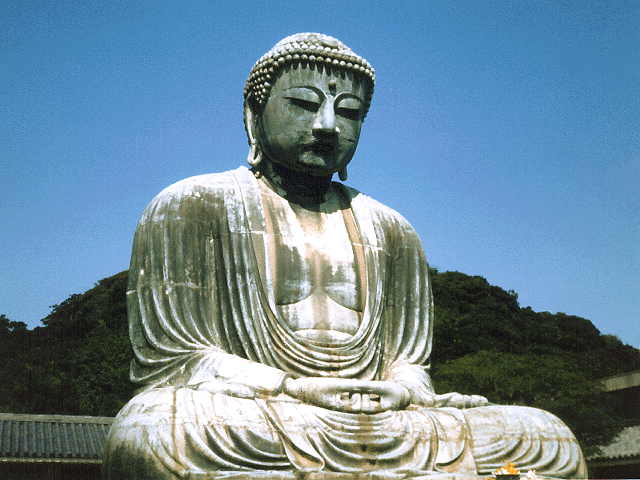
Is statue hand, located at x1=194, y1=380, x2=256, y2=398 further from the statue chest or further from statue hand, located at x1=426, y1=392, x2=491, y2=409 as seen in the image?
statue hand, located at x1=426, y1=392, x2=491, y2=409

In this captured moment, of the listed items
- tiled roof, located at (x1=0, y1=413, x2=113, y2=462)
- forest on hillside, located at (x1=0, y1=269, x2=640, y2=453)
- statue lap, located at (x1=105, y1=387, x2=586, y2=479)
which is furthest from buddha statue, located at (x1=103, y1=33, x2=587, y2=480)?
forest on hillside, located at (x1=0, y1=269, x2=640, y2=453)

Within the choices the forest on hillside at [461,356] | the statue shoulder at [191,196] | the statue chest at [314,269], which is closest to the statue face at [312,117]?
the statue chest at [314,269]

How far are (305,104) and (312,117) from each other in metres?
0.15

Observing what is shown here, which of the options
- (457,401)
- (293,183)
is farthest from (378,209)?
(457,401)

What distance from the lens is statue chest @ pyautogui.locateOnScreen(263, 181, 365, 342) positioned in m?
7.77

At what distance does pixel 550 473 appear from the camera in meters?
6.87

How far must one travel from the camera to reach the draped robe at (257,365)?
632cm

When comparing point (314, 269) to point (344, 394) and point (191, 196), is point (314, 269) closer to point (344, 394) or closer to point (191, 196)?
point (191, 196)

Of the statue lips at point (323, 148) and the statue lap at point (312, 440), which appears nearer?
the statue lap at point (312, 440)

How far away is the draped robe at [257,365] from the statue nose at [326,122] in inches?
35.1

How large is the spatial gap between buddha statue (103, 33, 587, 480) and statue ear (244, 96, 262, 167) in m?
0.02

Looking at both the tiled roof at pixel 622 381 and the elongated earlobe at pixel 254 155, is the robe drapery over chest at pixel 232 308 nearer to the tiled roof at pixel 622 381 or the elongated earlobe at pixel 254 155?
the elongated earlobe at pixel 254 155

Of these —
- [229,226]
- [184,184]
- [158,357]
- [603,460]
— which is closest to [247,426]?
[158,357]

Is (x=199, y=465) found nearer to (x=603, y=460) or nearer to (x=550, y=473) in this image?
(x=550, y=473)
